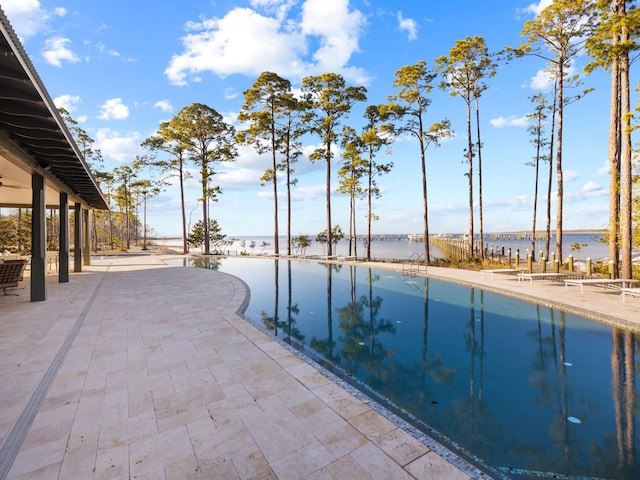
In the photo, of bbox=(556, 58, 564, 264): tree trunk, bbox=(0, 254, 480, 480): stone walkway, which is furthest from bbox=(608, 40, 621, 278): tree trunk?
bbox=(0, 254, 480, 480): stone walkway

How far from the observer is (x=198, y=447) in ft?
7.75

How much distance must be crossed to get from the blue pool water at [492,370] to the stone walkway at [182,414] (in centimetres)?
78

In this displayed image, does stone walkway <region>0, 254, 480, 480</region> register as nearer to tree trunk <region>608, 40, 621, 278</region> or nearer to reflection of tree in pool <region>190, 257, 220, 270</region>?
reflection of tree in pool <region>190, 257, 220, 270</region>

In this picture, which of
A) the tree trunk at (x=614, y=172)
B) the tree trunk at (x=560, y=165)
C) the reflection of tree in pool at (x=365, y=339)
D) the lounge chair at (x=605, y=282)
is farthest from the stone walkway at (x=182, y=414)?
the tree trunk at (x=560, y=165)

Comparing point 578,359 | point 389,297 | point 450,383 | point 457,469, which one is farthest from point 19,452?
point 389,297

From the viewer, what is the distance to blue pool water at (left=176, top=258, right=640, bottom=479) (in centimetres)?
271

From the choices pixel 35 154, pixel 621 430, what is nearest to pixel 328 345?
pixel 621 430

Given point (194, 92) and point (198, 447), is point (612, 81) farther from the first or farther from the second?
point (194, 92)

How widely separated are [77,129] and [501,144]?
31.1 meters

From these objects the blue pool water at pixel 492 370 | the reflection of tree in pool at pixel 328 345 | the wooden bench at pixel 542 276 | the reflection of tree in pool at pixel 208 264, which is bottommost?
the reflection of tree in pool at pixel 328 345

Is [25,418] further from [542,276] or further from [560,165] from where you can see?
[560,165]

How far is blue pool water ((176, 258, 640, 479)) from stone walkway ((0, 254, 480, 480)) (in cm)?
78

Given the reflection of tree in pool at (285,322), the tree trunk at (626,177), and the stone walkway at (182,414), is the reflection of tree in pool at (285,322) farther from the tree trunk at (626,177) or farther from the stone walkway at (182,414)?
the tree trunk at (626,177)

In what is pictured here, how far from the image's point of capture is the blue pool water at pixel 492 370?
271 cm
